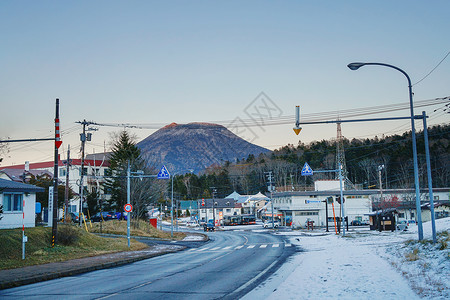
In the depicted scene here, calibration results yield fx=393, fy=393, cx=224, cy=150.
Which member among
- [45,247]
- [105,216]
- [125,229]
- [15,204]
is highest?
[15,204]

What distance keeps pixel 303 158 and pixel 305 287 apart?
121m

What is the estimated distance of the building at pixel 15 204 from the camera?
28016 millimetres

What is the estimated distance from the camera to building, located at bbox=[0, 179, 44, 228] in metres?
28.0

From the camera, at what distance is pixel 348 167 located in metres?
117

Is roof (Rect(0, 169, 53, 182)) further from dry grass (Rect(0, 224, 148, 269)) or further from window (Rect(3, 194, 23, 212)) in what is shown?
dry grass (Rect(0, 224, 148, 269))

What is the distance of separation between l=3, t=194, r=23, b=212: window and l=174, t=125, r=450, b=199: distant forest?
2498 inches

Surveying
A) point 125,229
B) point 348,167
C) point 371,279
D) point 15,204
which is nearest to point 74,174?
point 125,229

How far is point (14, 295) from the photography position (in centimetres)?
1298

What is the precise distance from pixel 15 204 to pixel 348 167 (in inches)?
4034

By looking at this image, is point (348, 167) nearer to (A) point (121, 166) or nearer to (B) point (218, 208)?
(B) point (218, 208)

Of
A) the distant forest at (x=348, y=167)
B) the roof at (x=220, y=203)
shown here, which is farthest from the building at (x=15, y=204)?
the roof at (x=220, y=203)

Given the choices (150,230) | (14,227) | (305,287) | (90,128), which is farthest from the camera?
(150,230)

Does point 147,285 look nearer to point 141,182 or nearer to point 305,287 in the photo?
point 305,287

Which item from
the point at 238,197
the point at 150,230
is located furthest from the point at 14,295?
the point at 238,197
